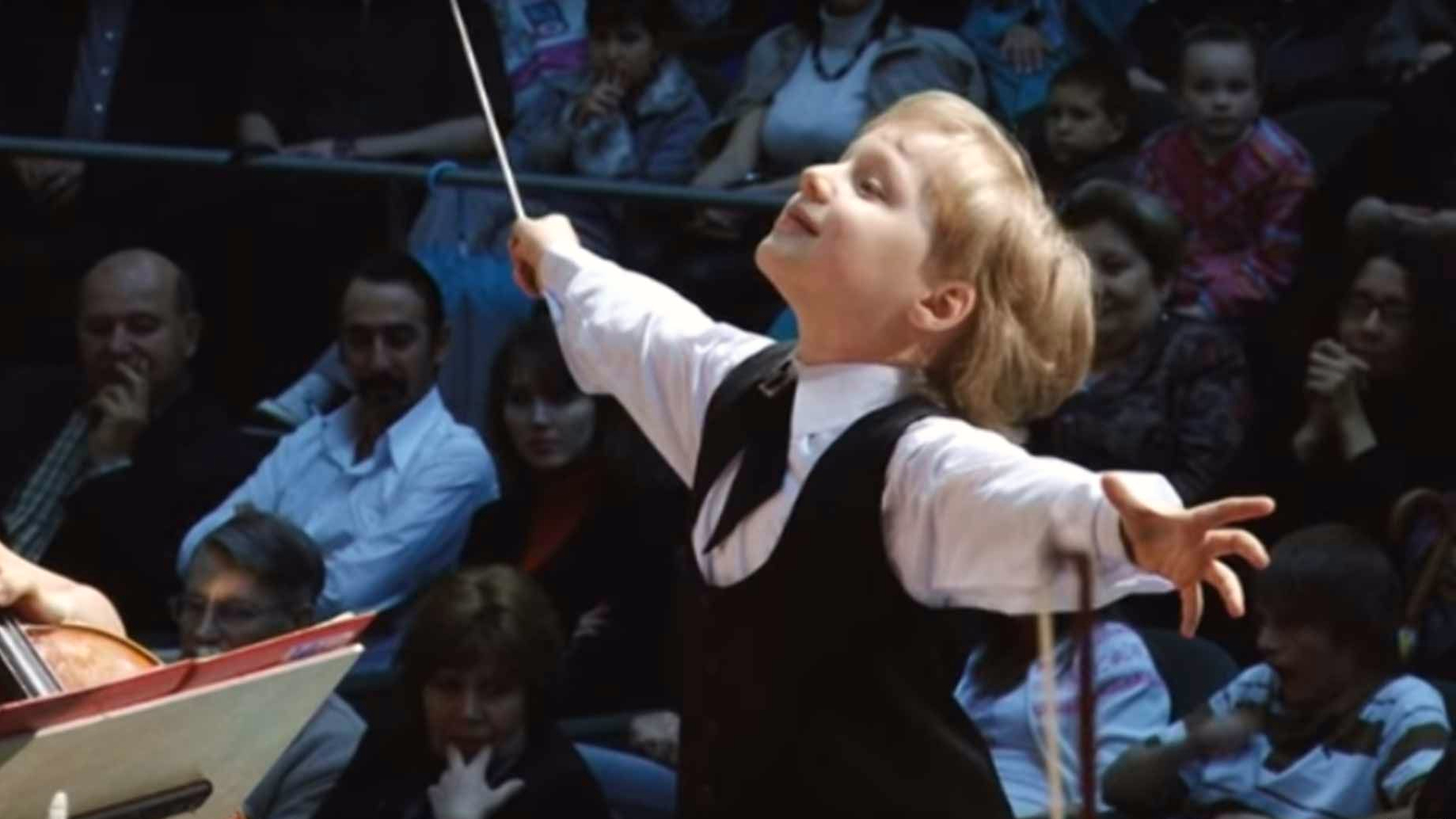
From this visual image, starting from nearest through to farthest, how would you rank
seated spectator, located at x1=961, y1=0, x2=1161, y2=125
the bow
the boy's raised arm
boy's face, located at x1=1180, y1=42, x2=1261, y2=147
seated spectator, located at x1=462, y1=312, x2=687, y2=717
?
the bow
the boy's raised arm
seated spectator, located at x1=462, y1=312, x2=687, y2=717
boy's face, located at x1=1180, y1=42, x2=1261, y2=147
seated spectator, located at x1=961, y1=0, x2=1161, y2=125

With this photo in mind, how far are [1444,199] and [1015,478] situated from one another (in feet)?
9.38

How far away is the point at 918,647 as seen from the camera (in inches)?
154

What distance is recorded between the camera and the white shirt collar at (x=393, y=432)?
21.8 ft

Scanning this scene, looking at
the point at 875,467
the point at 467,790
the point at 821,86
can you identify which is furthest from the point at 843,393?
the point at 821,86

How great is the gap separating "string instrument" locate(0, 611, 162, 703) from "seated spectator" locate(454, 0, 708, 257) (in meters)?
3.11

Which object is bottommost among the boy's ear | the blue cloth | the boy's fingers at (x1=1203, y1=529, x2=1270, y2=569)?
the blue cloth

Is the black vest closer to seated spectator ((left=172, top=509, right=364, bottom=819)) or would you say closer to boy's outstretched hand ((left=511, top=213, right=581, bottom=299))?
boy's outstretched hand ((left=511, top=213, right=581, bottom=299))

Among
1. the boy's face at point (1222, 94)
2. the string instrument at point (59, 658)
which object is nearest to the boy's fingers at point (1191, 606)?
the string instrument at point (59, 658)

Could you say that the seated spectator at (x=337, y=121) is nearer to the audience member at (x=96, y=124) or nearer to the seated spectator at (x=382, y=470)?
the audience member at (x=96, y=124)

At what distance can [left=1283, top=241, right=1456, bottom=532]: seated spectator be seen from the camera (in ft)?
20.1

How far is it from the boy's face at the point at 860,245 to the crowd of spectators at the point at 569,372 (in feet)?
4.29

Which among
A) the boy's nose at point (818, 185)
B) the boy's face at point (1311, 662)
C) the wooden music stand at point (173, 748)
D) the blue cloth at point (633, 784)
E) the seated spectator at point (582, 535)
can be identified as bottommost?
the blue cloth at point (633, 784)

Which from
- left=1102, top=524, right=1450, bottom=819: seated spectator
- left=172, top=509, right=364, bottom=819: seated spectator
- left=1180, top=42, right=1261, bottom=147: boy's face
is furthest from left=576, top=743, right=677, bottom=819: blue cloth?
left=1180, top=42, right=1261, bottom=147: boy's face

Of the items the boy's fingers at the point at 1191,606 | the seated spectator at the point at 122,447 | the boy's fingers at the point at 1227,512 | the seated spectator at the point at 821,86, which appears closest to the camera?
the boy's fingers at the point at 1227,512
